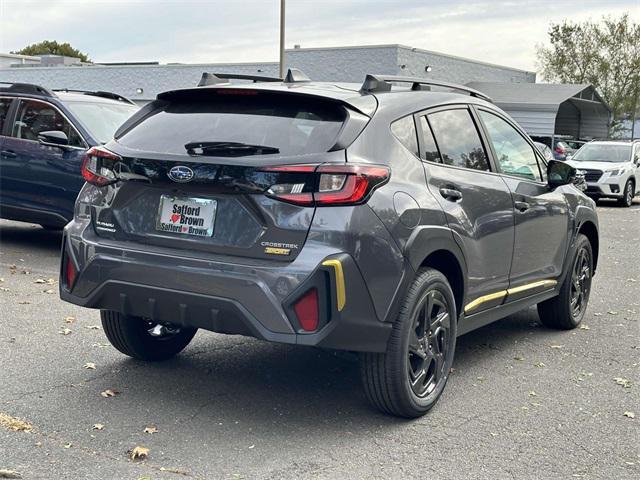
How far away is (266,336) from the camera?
13.5ft

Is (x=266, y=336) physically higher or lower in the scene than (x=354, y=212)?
lower

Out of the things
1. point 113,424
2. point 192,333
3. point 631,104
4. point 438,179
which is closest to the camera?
point 113,424

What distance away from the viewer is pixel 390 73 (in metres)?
36.5

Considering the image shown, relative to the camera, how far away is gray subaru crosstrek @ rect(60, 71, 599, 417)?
4.15m

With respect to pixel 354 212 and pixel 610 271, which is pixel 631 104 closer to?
pixel 610 271

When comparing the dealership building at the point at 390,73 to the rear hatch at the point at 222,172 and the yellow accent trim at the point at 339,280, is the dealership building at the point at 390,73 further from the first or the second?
the yellow accent trim at the point at 339,280

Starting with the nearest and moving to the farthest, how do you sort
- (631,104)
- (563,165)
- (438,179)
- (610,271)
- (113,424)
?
(113,424) → (438,179) → (563,165) → (610,271) → (631,104)

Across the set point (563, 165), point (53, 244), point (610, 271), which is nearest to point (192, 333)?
point (563, 165)

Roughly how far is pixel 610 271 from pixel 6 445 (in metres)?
8.24

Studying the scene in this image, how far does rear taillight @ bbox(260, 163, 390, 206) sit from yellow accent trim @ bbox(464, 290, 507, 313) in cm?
144

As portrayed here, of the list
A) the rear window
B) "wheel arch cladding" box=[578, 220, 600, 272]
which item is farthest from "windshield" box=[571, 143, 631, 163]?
Result: the rear window

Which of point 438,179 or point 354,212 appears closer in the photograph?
point 354,212

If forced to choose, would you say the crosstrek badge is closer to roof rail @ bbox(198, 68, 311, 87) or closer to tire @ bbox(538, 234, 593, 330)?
roof rail @ bbox(198, 68, 311, 87)

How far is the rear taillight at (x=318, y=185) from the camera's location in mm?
4172
